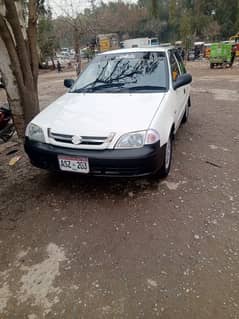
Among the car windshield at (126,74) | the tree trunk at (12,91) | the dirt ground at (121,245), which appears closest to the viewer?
the dirt ground at (121,245)

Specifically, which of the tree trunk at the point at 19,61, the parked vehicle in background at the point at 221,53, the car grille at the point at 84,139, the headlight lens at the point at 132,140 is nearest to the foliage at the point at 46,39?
the parked vehicle in background at the point at 221,53

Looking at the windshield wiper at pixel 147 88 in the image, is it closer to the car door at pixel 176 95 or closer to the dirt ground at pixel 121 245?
the car door at pixel 176 95

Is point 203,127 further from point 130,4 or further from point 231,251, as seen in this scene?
point 130,4

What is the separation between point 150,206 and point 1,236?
1.50 m

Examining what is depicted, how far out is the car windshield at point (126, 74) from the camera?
3432 millimetres

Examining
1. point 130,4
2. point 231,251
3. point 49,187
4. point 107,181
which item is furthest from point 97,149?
point 130,4

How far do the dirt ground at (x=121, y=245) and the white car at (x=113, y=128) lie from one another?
0.41 meters

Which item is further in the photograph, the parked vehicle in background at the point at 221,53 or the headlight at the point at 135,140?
the parked vehicle in background at the point at 221,53

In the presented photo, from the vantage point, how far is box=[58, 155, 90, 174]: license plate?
102 inches

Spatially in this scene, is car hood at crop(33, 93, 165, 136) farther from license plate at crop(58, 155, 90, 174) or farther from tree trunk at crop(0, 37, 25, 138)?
tree trunk at crop(0, 37, 25, 138)

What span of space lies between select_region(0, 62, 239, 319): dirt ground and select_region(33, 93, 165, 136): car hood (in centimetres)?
81

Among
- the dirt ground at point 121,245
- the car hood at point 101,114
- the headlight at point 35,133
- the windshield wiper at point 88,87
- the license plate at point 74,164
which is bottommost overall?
the dirt ground at point 121,245

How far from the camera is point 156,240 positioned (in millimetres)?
2275

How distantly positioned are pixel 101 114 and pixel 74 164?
631mm
